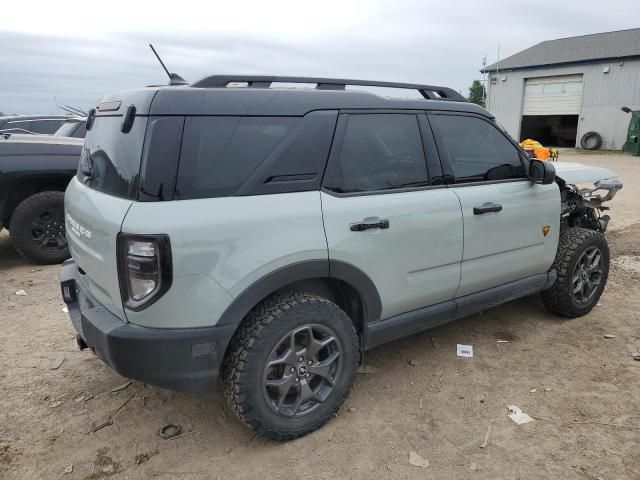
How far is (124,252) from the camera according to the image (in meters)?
2.27

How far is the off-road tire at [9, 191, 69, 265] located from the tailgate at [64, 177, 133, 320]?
333cm

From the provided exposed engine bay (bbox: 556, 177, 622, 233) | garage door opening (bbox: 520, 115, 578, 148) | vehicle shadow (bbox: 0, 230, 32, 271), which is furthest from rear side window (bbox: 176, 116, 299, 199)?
garage door opening (bbox: 520, 115, 578, 148)

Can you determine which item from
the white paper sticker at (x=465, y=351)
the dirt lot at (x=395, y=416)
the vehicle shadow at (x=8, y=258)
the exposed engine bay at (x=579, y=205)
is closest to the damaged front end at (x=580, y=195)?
the exposed engine bay at (x=579, y=205)

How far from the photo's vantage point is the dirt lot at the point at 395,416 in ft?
8.51

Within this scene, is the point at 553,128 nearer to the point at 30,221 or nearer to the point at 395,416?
the point at 30,221

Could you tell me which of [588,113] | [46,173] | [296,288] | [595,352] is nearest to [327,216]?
[296,288]

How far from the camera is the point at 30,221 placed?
19.1 ft

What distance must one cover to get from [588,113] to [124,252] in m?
27.1

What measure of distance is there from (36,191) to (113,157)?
4139 mm

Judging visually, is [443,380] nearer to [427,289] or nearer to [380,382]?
[380,382]

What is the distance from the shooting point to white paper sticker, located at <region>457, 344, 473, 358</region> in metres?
3.76

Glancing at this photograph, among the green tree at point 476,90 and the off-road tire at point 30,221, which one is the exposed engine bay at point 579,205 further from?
the green tree at point 476,90

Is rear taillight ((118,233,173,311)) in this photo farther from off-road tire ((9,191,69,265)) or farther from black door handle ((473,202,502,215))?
off-road tire ((9,191,69,265))

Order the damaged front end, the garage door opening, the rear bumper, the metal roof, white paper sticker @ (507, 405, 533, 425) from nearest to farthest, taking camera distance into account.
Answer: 1. the rear bumper
2. white paper sticker @ (507, 405, 533, 425)
3. the damaged front end
4. the metal roof
5. the garage door opening
